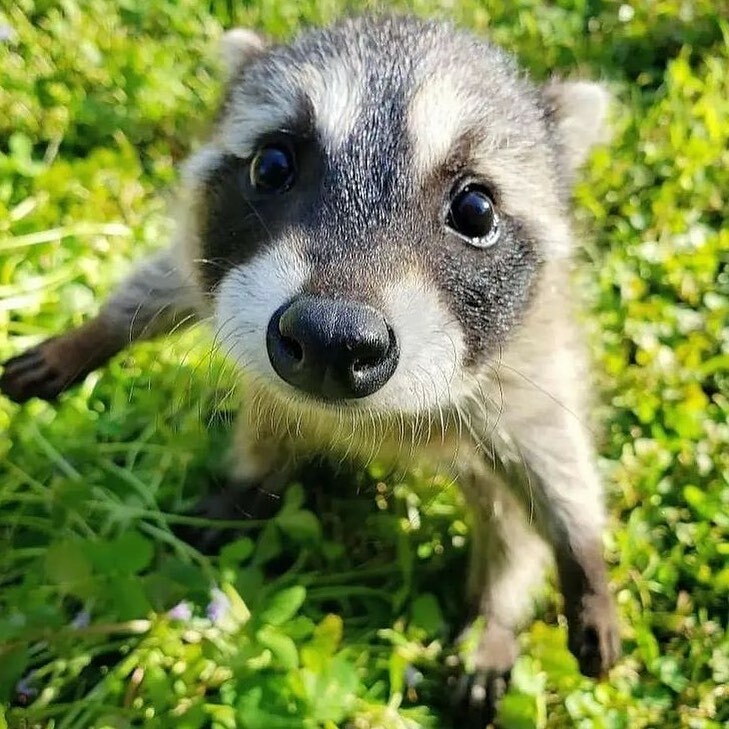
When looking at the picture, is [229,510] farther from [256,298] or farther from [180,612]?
[256,298]

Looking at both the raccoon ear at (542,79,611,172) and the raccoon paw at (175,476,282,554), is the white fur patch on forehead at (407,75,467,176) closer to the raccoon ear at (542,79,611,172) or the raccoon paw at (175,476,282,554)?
the raccoon ear at (542,79,611,172)

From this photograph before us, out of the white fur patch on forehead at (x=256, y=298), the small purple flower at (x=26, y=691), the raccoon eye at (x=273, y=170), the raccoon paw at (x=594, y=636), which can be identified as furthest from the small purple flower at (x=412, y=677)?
the raccoon eye at (x=273, y=170)

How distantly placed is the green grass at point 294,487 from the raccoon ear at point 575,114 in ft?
2.69

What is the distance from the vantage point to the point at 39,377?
9.08ft

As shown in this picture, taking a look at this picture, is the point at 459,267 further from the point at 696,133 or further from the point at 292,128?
the point at 696,133

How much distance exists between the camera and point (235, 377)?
2.45 metres

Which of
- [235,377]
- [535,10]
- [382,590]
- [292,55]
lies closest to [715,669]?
[382,590]

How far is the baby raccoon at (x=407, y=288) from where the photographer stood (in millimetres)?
1818

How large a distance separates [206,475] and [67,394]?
1.58 feet

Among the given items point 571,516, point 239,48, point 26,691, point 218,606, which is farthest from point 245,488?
point 239,48

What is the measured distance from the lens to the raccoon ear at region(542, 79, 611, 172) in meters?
2.50

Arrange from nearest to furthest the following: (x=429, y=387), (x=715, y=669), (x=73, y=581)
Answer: (x=429, y=387) < (x=73, y=581) < (x=715, y=669)

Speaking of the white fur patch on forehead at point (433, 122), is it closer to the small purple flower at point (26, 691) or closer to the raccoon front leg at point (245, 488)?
the raccoon front leg at point (245, 488)

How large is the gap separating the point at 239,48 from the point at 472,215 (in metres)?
0.86
